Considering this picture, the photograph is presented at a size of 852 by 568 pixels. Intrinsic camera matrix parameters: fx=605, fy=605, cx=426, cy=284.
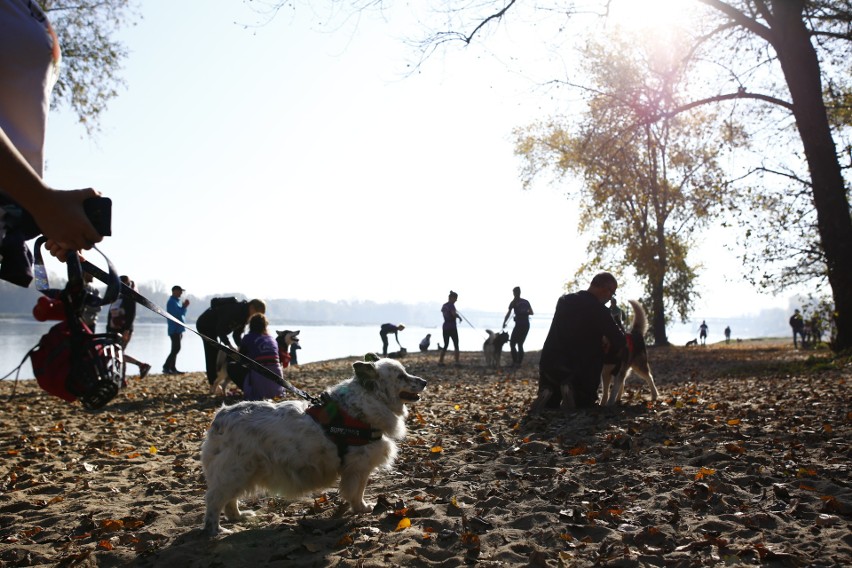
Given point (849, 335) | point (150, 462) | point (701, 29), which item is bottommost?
point (150, 462)

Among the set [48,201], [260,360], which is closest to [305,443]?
[48,201]

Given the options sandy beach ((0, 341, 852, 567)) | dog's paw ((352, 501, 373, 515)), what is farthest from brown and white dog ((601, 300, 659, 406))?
dog's paw ((352, 501, 373, 515))

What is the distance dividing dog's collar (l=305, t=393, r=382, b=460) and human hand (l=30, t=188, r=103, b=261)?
3.25m

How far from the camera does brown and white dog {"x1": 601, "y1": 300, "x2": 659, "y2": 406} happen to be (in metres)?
9.59

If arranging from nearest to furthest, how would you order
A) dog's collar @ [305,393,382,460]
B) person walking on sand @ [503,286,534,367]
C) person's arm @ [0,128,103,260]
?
person's arm @ [0,128,103,260] < dog's collar @ [305,393,382,460] < person walking on sand @ [503,286,534,367]

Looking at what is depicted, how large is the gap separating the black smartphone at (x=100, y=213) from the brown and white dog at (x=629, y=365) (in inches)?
335

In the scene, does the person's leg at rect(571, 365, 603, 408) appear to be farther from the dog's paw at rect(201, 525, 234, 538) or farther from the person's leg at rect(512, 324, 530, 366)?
the person's leg at rect(512, 324, 530, 366)

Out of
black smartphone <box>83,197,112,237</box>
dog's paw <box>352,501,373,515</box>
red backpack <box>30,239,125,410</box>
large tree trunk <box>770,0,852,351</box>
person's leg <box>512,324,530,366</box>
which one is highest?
large tree trunk <box>770,0,852,351</box>

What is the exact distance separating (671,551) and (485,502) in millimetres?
1622

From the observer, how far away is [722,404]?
912 cm

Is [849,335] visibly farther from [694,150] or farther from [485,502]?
[694,150]

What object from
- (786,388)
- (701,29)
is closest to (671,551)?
(786,388)

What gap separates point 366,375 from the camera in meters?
5.13

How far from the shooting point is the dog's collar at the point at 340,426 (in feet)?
15.9
